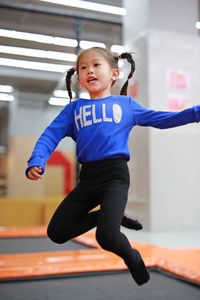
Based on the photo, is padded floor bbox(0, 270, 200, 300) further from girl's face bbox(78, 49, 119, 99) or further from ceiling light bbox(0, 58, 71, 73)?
ceiling light bbox(0, 58, 71, 73)

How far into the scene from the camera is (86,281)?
2.02 m

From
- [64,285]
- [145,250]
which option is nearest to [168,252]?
[145,250]

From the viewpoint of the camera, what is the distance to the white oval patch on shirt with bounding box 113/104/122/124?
1316mm

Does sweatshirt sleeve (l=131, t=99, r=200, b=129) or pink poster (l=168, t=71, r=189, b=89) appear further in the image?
pink poster (l=168, t=71, r=189, b=89)

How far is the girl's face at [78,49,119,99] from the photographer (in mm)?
1317

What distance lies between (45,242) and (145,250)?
117 cm

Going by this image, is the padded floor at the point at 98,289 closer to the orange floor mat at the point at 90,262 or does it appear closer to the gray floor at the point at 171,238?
the orange floor mat at the point at 90,262

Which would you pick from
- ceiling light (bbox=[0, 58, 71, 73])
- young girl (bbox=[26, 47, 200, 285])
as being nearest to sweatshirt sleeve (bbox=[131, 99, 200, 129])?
young girl (bbox=[26, 47, 200, 285])

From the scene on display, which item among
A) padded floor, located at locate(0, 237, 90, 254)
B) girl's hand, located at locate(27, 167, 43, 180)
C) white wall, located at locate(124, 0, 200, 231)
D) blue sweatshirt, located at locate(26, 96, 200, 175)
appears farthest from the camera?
white wall, located at locate(124, 0, 200, 231)

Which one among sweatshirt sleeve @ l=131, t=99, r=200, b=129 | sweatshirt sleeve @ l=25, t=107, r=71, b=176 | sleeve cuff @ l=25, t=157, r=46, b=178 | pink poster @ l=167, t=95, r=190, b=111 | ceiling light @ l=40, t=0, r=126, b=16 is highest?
ceiling light @ l=40, t=0, r=126, b=16

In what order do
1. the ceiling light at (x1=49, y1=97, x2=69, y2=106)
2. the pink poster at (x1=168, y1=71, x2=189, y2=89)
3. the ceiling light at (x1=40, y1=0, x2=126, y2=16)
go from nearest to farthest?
the pink poster at (x1=168, y1=71, x2=189, y2=89) < the ceiling light at (x1=40, y1=0, x2=126, y2=16) < the ceiling light at (x1=49, y1=97, x2=69, y2=106)

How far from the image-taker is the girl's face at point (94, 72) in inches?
51.9

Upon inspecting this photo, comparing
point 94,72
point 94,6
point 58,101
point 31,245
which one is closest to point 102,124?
point 94,72

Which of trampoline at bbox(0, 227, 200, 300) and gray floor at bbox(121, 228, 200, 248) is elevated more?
trampoline at bbox(0, 227, 200, 300)
